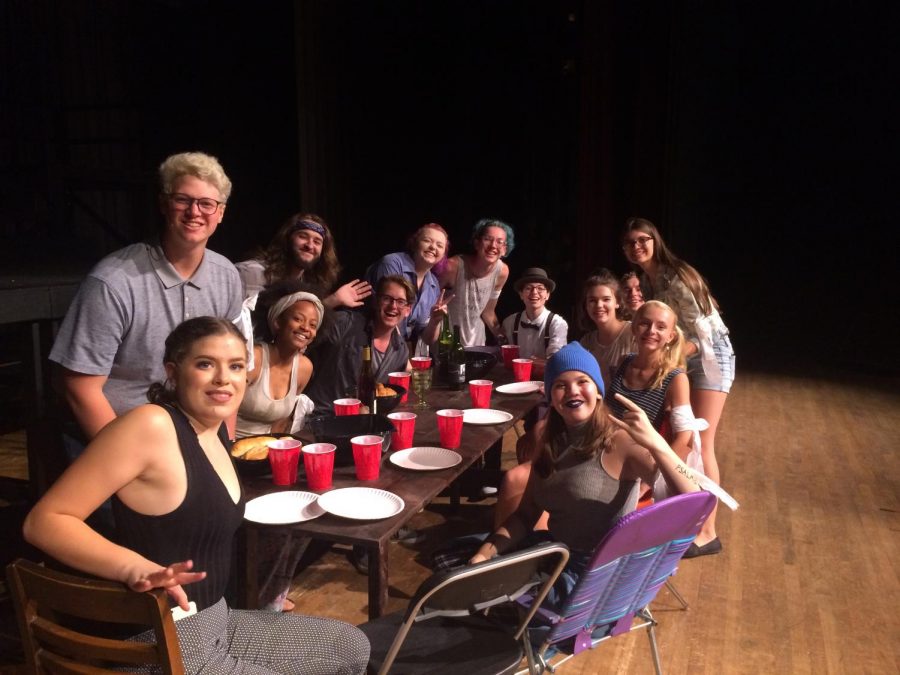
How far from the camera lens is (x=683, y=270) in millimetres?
3588

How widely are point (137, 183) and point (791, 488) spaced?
6.44 meters

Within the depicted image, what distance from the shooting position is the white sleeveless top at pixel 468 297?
14.5 feet

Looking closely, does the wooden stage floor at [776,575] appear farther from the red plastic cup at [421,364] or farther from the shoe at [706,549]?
the red plastic cup at [421,364]

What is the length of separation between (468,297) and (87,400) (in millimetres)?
2616

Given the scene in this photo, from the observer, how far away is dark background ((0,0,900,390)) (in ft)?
19.4

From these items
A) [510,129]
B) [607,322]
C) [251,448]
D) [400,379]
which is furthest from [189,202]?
[510,129]

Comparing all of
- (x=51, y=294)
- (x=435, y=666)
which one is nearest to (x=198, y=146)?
(x=51, y=294)

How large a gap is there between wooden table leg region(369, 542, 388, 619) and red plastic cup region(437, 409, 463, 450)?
63 centimetres

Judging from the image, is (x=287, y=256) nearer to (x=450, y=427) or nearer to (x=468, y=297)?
(x=468, y=297)

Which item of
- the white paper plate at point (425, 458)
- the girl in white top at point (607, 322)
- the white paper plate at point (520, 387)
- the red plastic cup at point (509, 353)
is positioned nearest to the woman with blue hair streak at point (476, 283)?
the red plastic cup at point (509, 353)

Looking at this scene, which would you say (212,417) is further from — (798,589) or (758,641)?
(798,589)

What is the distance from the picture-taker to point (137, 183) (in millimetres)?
7367

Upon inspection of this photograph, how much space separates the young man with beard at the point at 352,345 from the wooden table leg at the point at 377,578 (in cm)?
140

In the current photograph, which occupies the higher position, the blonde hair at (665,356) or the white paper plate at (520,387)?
the blonde hair at (665,356)
